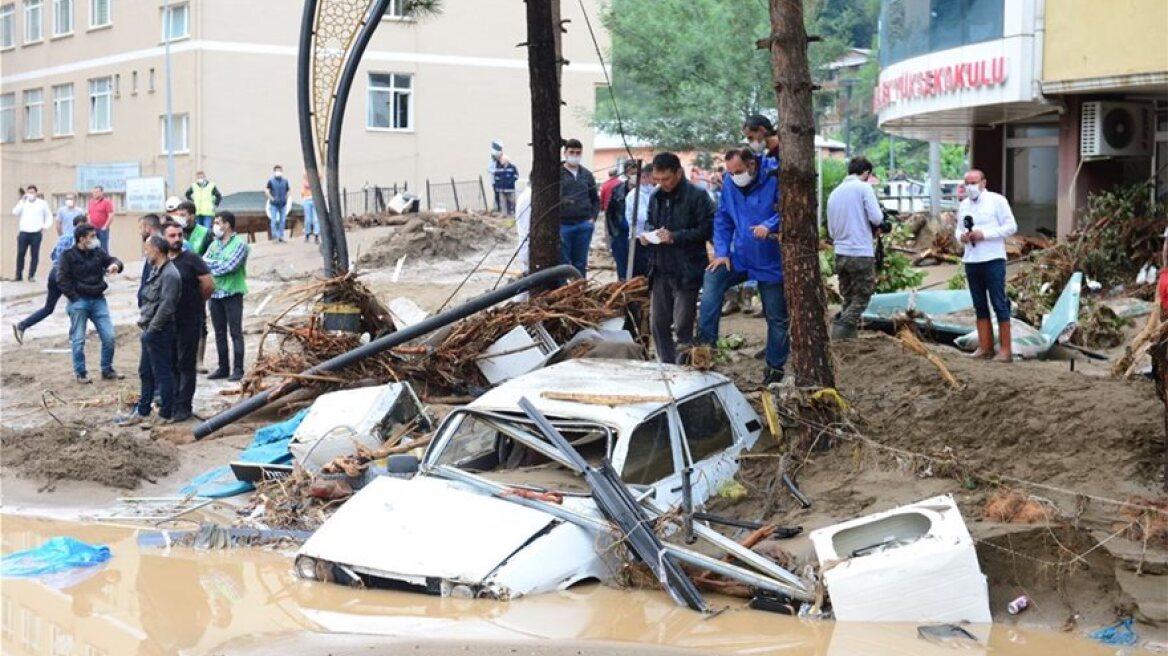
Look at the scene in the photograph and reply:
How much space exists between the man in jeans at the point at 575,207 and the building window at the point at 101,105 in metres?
32.8

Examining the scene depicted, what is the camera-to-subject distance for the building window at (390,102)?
4219cm

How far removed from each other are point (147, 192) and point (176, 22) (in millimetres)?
5050

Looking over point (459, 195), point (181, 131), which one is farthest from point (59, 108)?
point (459, 195)

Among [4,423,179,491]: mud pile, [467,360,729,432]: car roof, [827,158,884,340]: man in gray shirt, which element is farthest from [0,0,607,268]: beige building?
[467,360,729,432]: car roof

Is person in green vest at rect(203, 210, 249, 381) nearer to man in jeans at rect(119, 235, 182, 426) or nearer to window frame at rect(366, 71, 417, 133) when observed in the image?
man in jeans at rect(119, 235, 182, 426)

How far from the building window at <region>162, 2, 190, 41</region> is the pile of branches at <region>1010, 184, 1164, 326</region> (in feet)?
94.8

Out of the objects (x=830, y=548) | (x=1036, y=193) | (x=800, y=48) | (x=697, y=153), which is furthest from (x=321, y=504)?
(x=697, y=153)

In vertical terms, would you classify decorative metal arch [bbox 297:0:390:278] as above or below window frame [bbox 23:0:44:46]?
below

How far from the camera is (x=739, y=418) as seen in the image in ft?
33.7

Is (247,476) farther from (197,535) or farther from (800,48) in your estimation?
(800,48)

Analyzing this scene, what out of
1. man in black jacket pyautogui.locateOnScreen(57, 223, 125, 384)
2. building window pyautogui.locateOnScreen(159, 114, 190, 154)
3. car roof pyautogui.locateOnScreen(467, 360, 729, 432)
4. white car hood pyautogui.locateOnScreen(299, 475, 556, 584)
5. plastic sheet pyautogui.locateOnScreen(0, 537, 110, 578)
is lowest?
plastic sheet pyautogui.locateOnScreen(0, 537, 110, 578)

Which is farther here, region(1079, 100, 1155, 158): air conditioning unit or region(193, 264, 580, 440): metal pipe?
region(1079, 100, 1155, 158): air conditioning unit

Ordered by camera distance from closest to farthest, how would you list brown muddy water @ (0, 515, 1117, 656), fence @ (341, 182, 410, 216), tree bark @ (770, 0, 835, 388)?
brown muddy water @ (0, 515, 1117, 656), tree bark @ (770, 0, 835, 388), fence @ (341, 182, 410, 216)

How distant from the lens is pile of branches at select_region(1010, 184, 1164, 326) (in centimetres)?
1683
